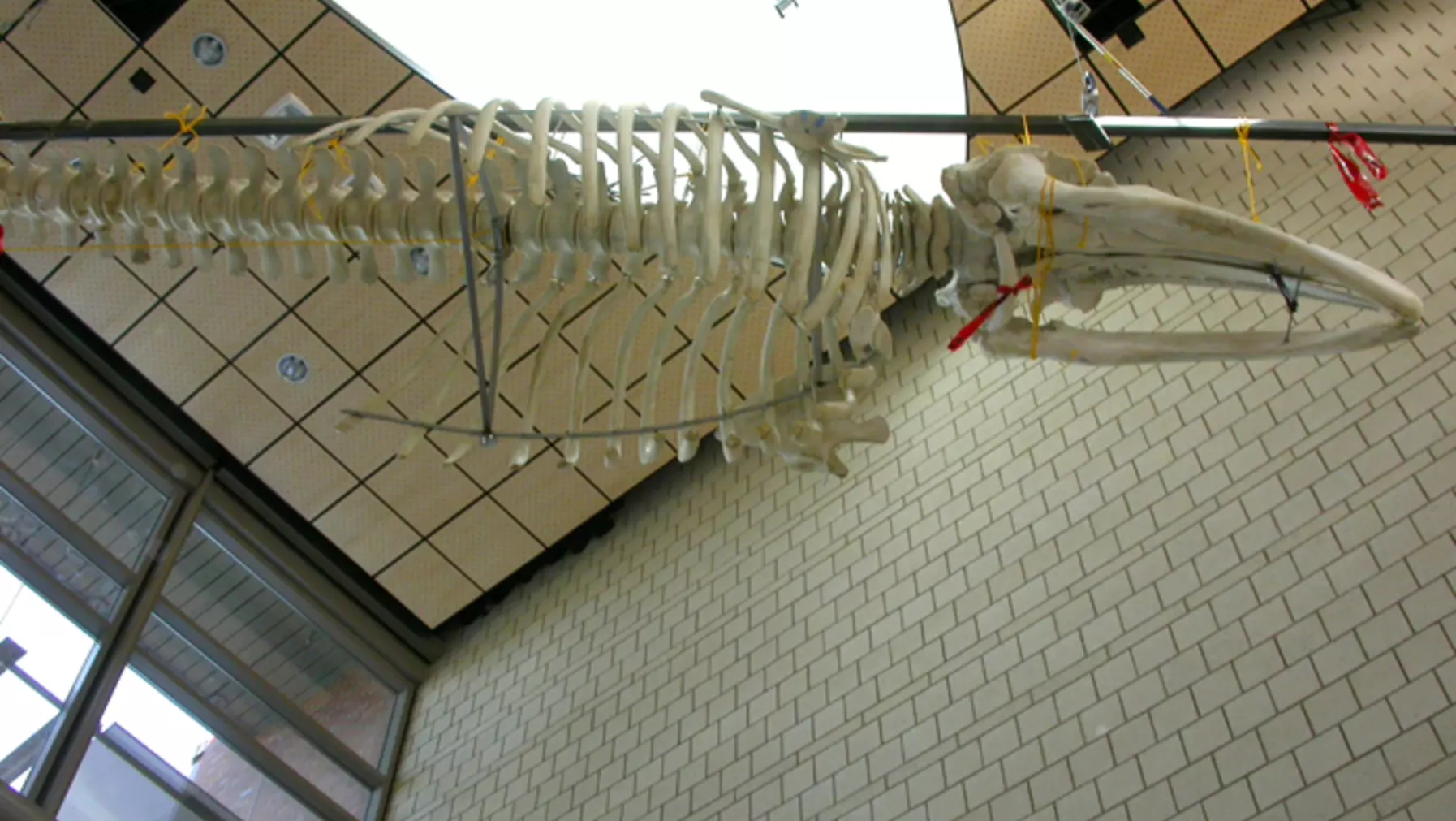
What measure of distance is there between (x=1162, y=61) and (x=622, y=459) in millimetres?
3130

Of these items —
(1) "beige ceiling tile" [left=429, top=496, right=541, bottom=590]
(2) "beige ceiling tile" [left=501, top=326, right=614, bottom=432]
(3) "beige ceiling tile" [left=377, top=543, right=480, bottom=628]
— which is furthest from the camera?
(3) "beige ceiling tile" [left=377, top=543, right=480, bottom=628]

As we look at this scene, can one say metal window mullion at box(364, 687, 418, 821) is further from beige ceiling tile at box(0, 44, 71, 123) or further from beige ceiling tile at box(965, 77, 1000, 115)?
beige ceiling tile at box(965, 77, 1000, 115)

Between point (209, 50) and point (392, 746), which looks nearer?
point (209, 50)

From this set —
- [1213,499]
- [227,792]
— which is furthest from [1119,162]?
[227,792]

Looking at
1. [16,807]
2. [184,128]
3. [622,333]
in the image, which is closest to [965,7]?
[622,333]

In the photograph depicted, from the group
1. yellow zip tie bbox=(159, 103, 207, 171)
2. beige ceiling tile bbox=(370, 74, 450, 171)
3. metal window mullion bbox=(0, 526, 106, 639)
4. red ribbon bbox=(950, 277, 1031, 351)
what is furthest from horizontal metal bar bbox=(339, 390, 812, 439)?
metal window mullion bbox=(0, 526, 106, 639)

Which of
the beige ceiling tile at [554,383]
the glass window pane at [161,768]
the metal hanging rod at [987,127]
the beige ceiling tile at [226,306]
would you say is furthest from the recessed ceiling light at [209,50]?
the glass window pane at [161,768]

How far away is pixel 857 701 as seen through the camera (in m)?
5.57

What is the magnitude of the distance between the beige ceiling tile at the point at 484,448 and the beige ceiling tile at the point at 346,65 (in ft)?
4.70

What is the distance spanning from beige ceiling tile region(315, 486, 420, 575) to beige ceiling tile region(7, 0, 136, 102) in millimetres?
2273

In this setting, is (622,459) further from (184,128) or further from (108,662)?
(184,128)

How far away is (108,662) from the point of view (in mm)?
6188

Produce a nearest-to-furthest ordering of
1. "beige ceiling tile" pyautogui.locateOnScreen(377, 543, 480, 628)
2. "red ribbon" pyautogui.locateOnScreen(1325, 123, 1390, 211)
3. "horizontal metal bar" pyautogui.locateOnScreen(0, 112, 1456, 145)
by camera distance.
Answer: "horizontal metal bar" pyautogui.locateOnScreen(0, 112, 1456, 145) → "red ribbon" pyautogui.locateOnScreen(1325, 123, 1390, 211) → "beige ceiling tile" pyautogui.locateOnScreen(377, 543, 480, 628)

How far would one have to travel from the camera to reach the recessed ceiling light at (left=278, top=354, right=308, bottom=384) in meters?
6.75
